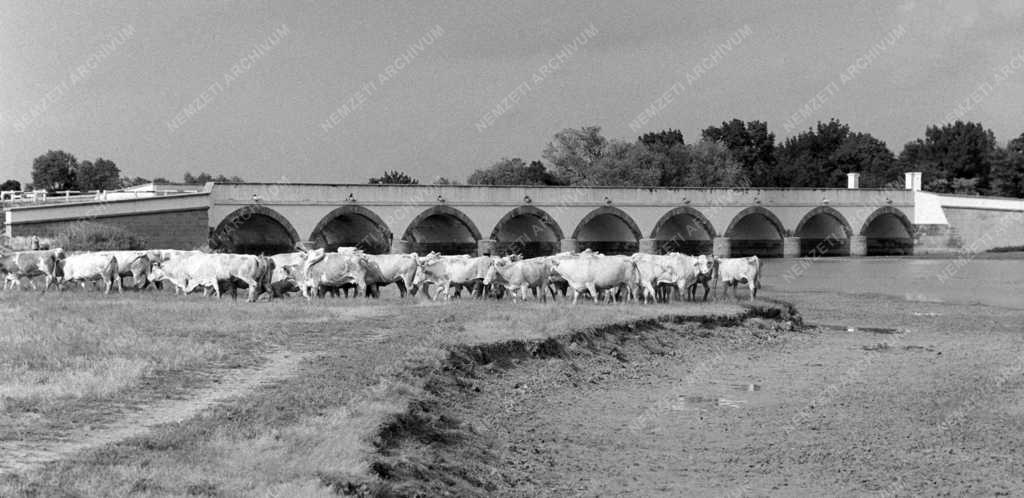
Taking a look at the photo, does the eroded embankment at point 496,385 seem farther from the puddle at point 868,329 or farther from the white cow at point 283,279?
the white cow at point 283,279

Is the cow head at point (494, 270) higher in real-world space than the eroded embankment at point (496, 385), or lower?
higher

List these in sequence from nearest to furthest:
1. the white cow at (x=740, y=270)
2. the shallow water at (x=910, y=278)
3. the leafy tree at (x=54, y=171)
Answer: the white cow at (x=740, y=270) < the shallow water at (x=910, y=278) < the leafy tree at (x=54, y=171)

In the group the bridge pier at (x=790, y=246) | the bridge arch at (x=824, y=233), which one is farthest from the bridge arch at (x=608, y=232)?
the bridge arch at (x=824, y=233)

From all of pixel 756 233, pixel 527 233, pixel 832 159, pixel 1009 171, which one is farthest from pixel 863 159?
pixel 527 233

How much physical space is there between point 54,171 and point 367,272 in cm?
8099

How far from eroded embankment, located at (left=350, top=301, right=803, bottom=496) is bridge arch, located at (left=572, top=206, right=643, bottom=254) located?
142ft

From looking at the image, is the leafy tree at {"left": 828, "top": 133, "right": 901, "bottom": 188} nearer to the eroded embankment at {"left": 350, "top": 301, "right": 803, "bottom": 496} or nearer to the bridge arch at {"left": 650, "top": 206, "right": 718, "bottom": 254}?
the bridge arch at {"left": 650, "top": 206, "right": 718, "bottom": 254}

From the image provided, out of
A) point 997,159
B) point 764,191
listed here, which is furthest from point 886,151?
point 764,191

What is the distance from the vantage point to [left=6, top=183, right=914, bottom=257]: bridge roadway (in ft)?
200

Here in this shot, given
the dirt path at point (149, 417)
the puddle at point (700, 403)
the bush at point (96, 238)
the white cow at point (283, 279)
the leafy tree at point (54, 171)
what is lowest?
the puddle at point (700, 403)

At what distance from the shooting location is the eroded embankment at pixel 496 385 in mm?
12234

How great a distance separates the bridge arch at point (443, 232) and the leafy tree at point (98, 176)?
45419 mm

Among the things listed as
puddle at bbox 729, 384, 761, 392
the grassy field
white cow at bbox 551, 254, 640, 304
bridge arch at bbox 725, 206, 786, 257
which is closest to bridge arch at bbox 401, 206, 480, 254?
bridge arch at bbox 725, 206, 786, 257

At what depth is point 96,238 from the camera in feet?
160
